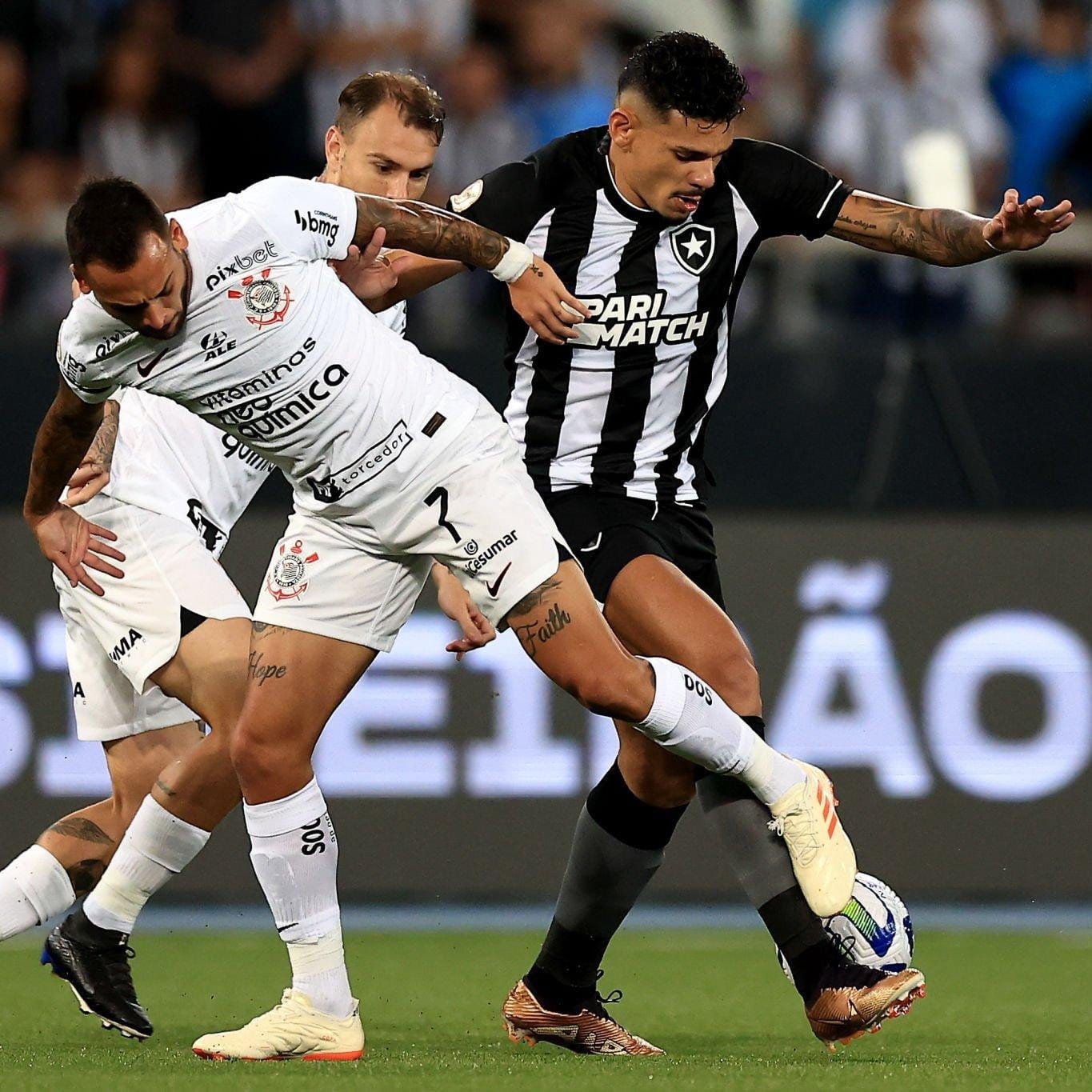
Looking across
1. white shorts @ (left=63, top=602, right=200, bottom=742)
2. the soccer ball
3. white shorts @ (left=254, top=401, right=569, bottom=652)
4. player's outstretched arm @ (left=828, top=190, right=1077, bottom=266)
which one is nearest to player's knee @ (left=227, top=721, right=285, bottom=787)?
white shorts @ (left=254, top=401, right=569, bottom=652)

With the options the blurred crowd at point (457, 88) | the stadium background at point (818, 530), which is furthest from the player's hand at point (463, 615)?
the blurred crowd at point (457, 88)

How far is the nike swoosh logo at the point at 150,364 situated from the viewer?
4660 millimetres

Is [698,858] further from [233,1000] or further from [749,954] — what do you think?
[233,1000]

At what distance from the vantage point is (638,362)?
17.6 feet

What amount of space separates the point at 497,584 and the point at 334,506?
1.47ft

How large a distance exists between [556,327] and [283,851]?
1410 mm

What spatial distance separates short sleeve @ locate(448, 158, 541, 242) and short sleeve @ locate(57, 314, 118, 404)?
1.06 metres

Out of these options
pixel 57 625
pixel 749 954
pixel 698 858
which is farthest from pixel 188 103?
pixel 749 954

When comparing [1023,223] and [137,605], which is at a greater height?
[1023,223]

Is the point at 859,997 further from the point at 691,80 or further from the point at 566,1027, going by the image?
the point at 691,80

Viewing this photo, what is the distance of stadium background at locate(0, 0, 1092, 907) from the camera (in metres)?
8.47

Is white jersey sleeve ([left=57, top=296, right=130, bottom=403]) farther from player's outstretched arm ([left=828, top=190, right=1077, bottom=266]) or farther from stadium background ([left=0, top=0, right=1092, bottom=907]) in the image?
stadium background ([left=0, top=0, right=1092, bottom=907])

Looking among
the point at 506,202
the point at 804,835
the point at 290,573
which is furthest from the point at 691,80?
the point at 804,835

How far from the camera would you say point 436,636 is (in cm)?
847
